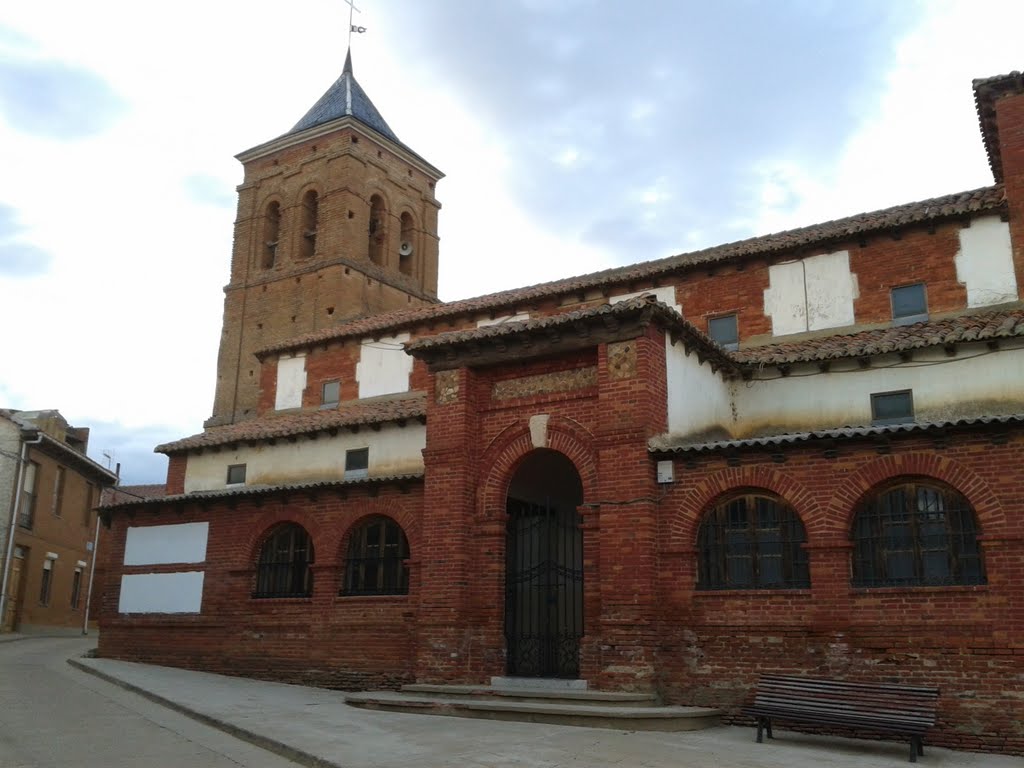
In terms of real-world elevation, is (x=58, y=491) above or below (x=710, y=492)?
above

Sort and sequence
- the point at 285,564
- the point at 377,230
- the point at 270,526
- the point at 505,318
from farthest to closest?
the point at 377,230 < the point at 505,318 < the point at 270,526 < the point at 285,564

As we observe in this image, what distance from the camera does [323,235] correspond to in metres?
31.8

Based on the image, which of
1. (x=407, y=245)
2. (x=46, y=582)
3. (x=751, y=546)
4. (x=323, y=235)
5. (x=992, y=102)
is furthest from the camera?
(x=407, y=245)

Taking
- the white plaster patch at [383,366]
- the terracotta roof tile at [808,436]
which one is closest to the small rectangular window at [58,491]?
the white plaster patch at [383,366]

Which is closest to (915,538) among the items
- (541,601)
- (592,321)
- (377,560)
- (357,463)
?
(592,321)

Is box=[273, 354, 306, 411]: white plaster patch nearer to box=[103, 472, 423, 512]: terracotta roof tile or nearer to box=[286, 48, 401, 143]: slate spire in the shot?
box=[103, 472, 423, 512]: terracotta roof tile

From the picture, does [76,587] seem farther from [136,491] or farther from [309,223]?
[309,223]

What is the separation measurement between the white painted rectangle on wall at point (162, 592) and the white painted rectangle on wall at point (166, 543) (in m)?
0.30

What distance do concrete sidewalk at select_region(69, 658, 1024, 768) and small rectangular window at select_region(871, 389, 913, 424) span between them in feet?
19.1

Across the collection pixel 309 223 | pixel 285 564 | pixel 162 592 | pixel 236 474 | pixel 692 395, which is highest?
pixel 309 223

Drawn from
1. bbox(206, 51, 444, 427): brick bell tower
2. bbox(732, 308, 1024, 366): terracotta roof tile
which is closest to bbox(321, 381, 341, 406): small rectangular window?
bbox(206, 51, 444, 427): brick bell tower

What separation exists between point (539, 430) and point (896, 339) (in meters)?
6.17

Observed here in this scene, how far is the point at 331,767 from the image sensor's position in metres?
8.95

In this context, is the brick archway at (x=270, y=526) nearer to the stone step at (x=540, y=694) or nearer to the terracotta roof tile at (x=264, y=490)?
the terracotta roof tile at (x=264, y=490)
